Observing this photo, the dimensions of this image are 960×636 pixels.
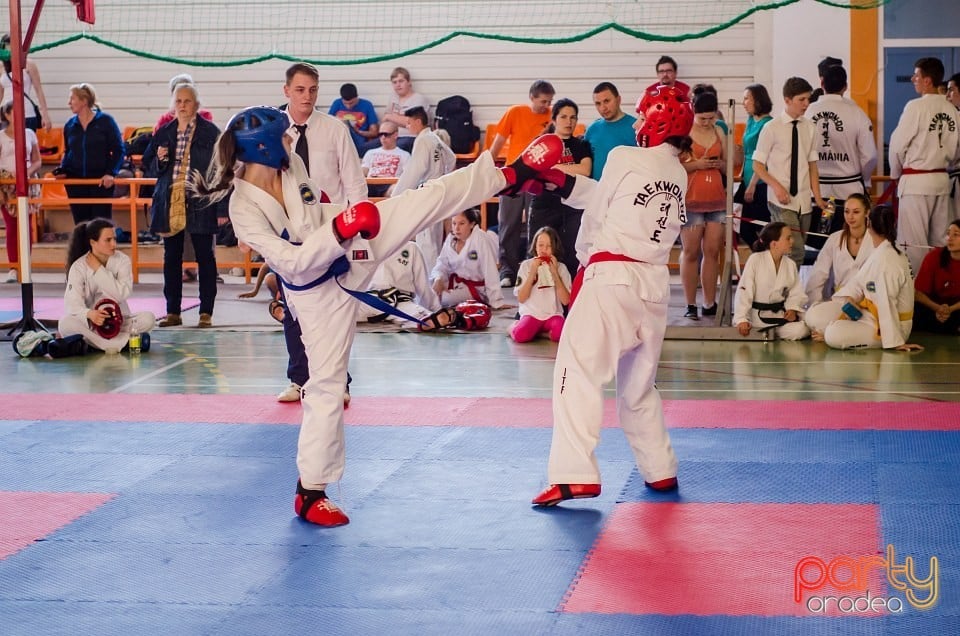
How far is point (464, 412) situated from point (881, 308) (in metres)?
3.57

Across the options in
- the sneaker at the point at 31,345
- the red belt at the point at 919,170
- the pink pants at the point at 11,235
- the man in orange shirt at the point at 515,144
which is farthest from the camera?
the pink pants at the point at 11,235

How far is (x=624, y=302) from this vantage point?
4.79m

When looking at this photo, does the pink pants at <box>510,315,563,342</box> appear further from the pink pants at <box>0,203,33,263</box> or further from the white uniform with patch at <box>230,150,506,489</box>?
the pink pants at <box>0,203,33,263</box>

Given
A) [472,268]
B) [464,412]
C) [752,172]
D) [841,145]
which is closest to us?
[464,412]

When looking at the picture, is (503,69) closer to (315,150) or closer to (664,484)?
(315,150)

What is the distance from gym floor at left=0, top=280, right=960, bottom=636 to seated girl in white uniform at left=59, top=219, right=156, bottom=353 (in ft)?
3.03

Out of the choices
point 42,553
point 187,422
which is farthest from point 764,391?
point 42,553

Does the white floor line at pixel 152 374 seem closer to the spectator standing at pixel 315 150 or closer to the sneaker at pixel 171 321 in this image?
the spectator standing at pixel 315 150

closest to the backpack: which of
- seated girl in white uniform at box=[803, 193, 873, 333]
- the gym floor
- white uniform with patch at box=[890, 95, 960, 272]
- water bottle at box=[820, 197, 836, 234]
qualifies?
water bottle at box=[820, 197, 836, 234]

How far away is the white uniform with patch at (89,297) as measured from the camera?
854 centimetres

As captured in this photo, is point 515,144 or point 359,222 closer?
point 359,222

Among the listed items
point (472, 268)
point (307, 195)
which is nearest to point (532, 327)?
point (472, 268)

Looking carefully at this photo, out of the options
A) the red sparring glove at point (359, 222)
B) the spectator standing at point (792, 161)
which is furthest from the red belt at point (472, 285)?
the red sparring glove at point (359, 222)

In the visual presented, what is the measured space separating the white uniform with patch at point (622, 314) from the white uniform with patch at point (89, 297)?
472 cm
